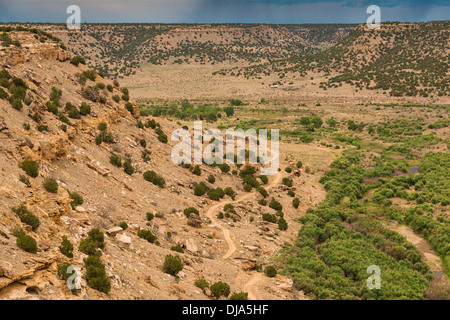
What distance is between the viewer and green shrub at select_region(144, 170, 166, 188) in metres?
35.3

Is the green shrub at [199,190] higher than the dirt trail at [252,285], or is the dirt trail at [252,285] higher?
the green shrub at [199,190]

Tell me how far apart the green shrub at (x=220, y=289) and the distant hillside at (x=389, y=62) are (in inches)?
4256

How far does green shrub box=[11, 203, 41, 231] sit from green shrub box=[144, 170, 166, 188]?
17518 mm

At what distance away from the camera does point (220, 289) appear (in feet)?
70.5

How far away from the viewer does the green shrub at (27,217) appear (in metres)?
A: 17.5

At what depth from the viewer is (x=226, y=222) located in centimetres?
3397

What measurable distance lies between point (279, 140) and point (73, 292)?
59.4m

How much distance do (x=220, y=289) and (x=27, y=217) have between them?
35.1 ft

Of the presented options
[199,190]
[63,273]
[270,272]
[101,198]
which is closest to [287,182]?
[199,190]

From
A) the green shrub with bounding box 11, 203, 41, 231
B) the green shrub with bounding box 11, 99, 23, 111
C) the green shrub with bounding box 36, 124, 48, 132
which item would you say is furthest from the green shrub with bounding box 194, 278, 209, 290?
the green shrub with bounding box 11, 99, 23, 111

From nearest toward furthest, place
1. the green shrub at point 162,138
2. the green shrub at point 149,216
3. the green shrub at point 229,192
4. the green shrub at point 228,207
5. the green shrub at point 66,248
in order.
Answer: the green shrub at point 66,248, the green shrub at point 149,216, the green shrub at point 228,207, the green shrub at point 229,192, the green shrub at point 162,138

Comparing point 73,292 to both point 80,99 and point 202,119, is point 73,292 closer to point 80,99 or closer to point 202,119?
point 80,99

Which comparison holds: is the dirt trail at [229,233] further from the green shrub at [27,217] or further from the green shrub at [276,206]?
the green shrub at [27,217]

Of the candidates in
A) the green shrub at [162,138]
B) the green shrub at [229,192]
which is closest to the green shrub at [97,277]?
the green shrub at [229,192]
